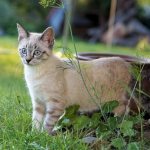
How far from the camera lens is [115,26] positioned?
48.7 ft

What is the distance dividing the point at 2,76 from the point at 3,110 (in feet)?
13.2

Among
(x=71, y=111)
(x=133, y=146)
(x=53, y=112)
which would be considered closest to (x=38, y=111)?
(x=53, y=112)

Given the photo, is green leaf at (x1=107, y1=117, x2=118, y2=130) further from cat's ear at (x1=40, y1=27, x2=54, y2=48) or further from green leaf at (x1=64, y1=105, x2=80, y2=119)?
cat's ear at (x1=40, y1=27, x2=54, y2=48)

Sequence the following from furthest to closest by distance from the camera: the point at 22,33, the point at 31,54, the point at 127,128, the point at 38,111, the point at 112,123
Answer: the point at 38,111, the point at 22,33, the point at 31,54, the point at 112,123, the point at 127,128

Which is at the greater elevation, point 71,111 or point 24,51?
point 24,51

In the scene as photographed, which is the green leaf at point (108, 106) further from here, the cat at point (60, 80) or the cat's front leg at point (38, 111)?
the cat's front leg at point (38, 111)

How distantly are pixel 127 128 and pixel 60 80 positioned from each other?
0.69 metres

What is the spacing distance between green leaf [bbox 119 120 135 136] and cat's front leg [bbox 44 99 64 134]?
541 mm

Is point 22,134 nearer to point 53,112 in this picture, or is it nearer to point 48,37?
point 53,112

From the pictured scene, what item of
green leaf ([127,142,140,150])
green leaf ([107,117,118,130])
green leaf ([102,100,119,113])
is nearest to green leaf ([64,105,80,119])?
green leaf ([102,100,119,113])

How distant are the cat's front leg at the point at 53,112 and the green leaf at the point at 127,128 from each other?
1.78 ft

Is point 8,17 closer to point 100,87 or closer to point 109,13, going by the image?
point 109,13

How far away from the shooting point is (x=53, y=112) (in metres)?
3.49

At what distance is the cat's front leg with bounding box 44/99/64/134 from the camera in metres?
3.49
